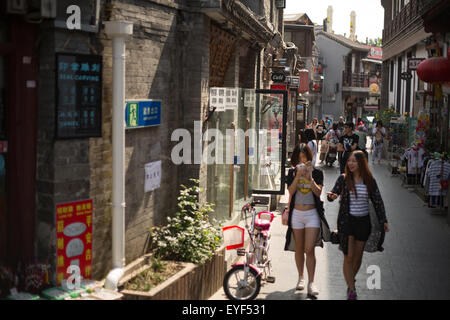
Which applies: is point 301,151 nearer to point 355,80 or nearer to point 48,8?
point 48,8

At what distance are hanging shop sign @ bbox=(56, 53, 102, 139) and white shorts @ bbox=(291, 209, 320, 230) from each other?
110 inches

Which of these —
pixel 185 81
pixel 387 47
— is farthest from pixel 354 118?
pixel 185 81

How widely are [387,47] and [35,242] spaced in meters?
30.9

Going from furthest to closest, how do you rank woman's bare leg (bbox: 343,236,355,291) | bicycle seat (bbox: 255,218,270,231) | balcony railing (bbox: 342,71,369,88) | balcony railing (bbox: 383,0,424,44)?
balcony railing (bbox: 342,71,369,88)
balcony railing (bbox: 383,0,424,44)
bicycle seat (bbox: 255,218,270,231)
woman's bare leg (bbox: 343,236,355,291)

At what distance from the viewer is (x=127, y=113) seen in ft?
24.0

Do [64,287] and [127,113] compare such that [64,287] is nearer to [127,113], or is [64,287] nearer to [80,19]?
[127,113]

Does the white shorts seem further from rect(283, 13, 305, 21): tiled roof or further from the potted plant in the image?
rect(283, 13, 305, 21): tiled roof

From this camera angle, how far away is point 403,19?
27.8m

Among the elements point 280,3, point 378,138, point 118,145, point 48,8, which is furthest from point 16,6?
point 378,138

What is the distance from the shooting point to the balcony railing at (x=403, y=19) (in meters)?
23.1

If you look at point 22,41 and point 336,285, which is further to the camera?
point 336,285

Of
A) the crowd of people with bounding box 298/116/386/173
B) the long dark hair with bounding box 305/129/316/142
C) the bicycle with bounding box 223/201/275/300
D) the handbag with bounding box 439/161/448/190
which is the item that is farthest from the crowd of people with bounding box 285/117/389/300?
the handbag with bounding box 439/161/448/190

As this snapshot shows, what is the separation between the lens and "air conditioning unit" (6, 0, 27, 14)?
5.66 m

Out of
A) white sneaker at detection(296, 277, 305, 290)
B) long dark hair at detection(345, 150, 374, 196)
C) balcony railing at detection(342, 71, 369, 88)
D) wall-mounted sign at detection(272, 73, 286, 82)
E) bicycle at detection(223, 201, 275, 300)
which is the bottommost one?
white sneaker at detection(296, 277, 305, 290)
